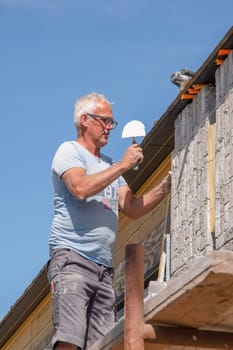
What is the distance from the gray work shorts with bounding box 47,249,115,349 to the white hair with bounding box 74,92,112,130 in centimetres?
86

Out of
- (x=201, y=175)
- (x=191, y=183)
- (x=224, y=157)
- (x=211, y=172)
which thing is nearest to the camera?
(x=224, y=157)

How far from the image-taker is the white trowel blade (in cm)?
717

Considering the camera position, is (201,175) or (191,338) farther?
(201,175)

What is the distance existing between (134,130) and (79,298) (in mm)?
1085

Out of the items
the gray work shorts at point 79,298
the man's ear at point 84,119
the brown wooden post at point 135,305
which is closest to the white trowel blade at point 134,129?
the man's ear at point 84,119

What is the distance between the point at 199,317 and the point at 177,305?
216 mm

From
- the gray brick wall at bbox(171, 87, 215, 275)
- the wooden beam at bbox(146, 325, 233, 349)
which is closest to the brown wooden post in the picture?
the wooden beam at bbox(146, 325, 233, 349)

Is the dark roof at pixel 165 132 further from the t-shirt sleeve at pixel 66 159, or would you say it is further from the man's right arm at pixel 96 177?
the man's right arm at pixel 96 177

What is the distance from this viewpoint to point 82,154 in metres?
7.09

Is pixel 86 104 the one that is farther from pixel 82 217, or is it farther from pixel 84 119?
pixel 82 217

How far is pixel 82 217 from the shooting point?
6953 millimetres

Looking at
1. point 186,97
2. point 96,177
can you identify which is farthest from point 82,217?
point 186,97

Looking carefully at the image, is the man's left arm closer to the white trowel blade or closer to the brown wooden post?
the white trowel blade

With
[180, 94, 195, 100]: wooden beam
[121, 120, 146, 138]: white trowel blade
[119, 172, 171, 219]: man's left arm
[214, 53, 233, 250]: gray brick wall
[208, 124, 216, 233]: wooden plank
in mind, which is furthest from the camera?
[180, 94, 195, 100]: wooden beam
